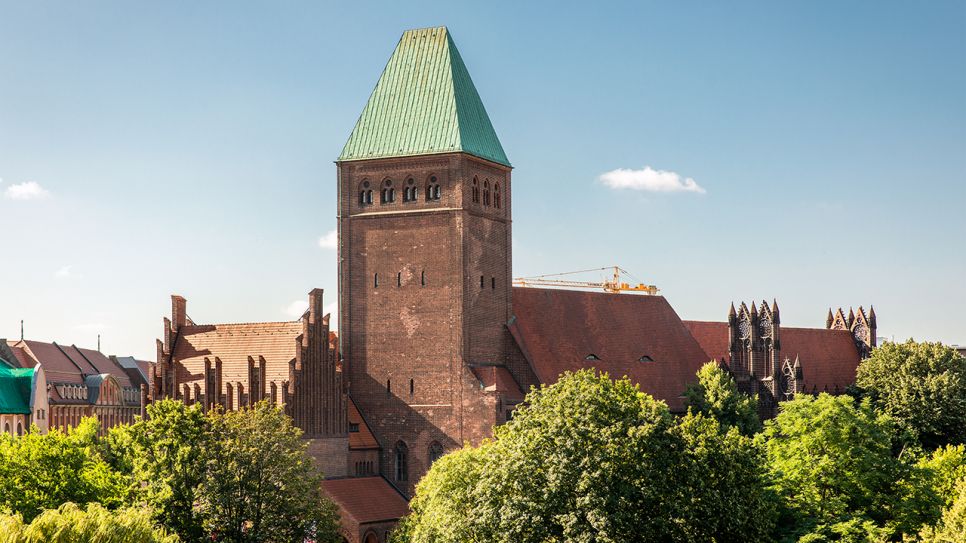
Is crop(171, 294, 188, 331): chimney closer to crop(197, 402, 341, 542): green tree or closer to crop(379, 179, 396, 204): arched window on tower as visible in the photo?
crop(379, 179, 396, 204): arched window on tower

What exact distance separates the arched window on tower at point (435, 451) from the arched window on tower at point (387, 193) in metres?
14.4

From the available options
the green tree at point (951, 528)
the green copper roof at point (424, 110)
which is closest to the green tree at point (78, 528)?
the green tree at point (951, 528)

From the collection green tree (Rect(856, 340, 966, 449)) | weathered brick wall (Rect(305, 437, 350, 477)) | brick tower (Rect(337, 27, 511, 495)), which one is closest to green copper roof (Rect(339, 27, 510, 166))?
brick tower (Rect(337, 27, 511, 495))

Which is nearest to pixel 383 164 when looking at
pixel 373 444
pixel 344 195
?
pixel 344 195

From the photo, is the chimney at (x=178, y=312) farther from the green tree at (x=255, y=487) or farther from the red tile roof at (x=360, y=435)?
the green tree at (x=255, y=487)

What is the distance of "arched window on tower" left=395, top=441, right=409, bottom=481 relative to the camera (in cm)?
8506

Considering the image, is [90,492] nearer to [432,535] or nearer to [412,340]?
[432,535]

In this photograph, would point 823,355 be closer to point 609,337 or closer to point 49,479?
point 609,337

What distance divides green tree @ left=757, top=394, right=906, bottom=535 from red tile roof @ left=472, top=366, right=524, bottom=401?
19538mm

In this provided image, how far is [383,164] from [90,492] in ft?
90.7

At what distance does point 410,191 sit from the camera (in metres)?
86.9

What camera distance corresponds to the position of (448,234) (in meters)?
86.1

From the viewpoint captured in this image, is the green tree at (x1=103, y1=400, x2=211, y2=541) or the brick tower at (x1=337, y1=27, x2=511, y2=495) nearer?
the green tree at (x1=103, y1=400, x2=211, y2=541)

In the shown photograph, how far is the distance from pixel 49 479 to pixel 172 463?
896 cm
